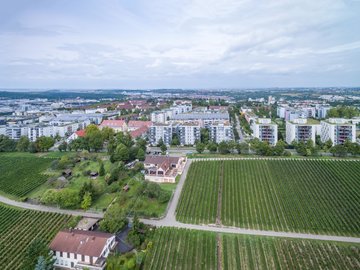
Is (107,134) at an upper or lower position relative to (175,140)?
upper

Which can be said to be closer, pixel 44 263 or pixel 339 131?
pixel 44 263

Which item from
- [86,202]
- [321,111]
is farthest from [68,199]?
[321,111]

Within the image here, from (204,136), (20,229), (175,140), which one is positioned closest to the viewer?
(20,229)

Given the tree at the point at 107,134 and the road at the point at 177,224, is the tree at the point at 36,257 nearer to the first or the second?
the road at the point at 177,224

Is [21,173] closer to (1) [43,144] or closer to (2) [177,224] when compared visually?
(1) [43,144]

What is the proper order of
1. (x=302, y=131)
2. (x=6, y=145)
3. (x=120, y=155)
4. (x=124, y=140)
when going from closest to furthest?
(x=120, y=155) < (x=124, y=140) < (x=302, y=131) < (x=6, y=145)

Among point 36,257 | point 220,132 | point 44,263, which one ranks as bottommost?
point 44,263

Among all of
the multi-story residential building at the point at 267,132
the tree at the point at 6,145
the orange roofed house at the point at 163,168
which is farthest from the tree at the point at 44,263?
the multi-story residential building at the point at 267,132

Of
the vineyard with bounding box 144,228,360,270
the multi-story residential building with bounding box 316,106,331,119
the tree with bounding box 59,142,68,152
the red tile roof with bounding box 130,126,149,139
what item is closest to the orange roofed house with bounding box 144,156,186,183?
the vineyard with bounding box 144,228,360,270
